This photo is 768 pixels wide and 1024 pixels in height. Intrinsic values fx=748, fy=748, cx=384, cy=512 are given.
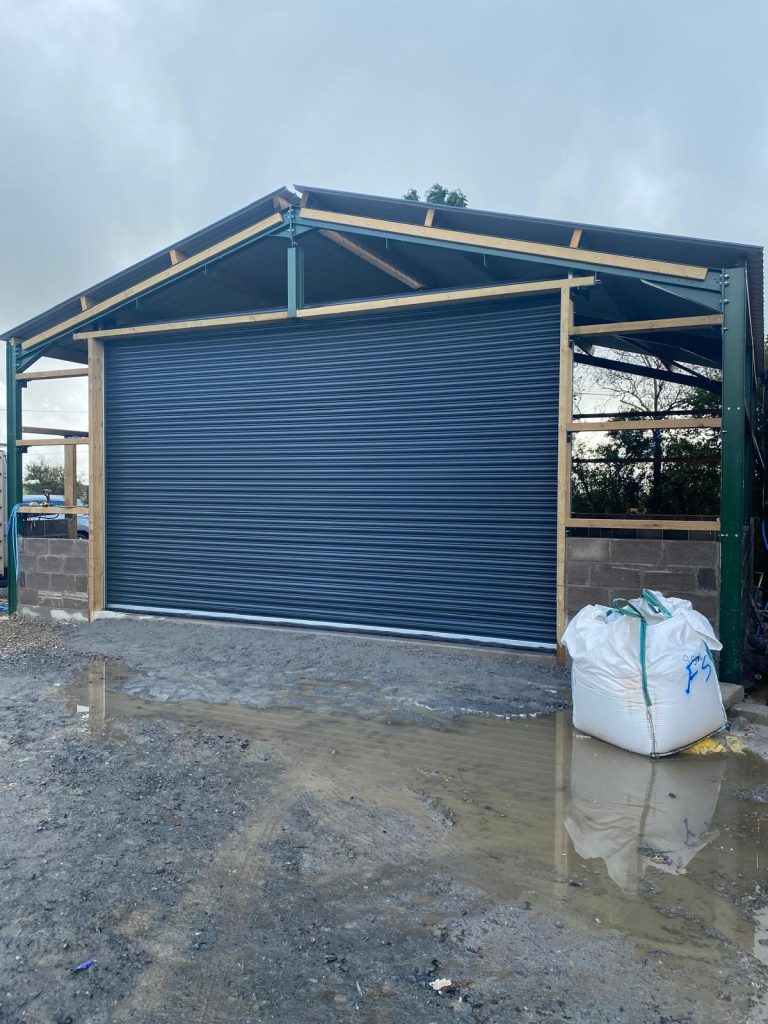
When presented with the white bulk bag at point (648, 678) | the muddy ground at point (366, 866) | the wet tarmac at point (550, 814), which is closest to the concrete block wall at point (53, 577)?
the muddy ground at point (366, 866)

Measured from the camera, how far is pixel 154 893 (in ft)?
10.4

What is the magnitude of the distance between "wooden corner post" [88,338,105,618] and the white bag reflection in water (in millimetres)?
6755

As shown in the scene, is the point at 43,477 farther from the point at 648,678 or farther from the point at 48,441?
the point at 648,678

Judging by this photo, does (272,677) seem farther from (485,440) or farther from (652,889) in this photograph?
(652,889)

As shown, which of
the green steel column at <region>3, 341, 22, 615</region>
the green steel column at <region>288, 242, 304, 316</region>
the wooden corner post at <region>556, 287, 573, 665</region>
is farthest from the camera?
the green steel column at <region>3, 341, 22, 615</region>

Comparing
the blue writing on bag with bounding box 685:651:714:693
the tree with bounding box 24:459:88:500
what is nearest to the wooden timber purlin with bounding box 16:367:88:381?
the blue writing on bag with bounding box 685:651:714:693

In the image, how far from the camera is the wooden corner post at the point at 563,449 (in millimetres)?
6945

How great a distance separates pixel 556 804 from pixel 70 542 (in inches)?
298

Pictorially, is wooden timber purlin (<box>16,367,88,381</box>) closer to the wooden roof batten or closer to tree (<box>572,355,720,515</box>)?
the wooden roof batten

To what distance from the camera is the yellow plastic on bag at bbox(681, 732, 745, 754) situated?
494 cm

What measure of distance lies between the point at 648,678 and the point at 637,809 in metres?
0.92

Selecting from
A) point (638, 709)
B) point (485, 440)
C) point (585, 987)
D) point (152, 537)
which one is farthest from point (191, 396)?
point (585, 987)

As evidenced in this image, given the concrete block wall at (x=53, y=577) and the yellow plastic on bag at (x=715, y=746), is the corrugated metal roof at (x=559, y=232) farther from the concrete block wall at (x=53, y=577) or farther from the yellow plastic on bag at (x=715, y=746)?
the concrete block wall at (x=53, y=577)

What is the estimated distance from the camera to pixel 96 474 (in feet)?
31.6
